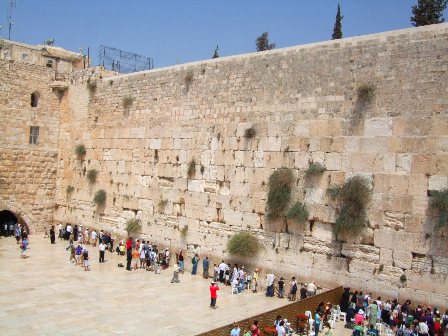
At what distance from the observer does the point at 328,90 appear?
39.0 ft

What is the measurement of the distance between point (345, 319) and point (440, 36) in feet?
21.3

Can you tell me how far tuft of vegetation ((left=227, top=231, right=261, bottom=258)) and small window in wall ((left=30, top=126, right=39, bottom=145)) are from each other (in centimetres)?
1094

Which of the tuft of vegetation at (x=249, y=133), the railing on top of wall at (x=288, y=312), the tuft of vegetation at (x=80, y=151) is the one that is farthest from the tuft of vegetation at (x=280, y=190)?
the tuft of vegetation at (x=80, y=151)

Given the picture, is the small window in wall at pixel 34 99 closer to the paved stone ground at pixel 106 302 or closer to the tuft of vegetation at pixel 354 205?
the paved stone ground at pixel 106 302

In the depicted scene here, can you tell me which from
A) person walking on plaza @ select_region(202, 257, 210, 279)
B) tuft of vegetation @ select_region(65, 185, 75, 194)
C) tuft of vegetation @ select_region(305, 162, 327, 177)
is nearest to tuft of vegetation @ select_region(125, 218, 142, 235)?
person walking on plaza @ select_region(202, 257, 210, 279)

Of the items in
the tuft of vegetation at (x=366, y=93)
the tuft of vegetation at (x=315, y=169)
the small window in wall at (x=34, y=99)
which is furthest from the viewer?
the small window in wall at (x=34, y=99)

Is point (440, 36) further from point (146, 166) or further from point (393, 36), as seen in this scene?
point (146, 166)

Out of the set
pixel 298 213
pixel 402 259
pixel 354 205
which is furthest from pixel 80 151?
pixel 402 259

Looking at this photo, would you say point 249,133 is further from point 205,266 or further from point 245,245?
point 205,266

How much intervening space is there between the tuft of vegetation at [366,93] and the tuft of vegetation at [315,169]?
5.88 ft

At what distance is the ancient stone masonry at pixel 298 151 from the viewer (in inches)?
408

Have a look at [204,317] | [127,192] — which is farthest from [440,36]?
[127,192]

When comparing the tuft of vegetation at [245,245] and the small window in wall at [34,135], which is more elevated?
the small window in wall at [34,135]

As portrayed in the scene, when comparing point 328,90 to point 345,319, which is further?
point 328,90
